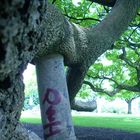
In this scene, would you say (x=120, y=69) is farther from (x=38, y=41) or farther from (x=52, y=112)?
(x=38, y=41)

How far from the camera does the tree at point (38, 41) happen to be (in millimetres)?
1389

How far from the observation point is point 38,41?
73.2 inches

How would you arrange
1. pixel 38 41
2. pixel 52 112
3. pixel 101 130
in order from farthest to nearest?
pixel 101 130 < pixel 52 112 < pixel 38 41

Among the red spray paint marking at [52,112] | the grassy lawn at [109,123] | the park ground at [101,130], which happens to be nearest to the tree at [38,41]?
the red spray paint marking at [52,112]

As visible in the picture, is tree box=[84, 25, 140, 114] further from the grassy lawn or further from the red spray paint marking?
the red spray paint marking

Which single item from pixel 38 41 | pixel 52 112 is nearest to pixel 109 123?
pixel 52 112

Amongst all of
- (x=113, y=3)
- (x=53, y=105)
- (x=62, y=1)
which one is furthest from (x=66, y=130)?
(x=62, y=1)

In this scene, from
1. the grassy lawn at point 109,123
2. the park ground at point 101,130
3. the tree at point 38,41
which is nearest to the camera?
the tree at point 38,41

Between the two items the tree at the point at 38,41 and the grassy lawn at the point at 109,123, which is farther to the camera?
the grassy lawn at the point at 109,123

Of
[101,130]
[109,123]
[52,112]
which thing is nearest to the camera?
[52,112]

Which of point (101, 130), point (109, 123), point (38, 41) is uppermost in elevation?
point (38, 41)

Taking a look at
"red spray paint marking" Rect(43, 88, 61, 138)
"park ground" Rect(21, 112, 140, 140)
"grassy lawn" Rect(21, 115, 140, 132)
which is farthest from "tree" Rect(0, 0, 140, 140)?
"grassy lawn" Rect(21, 115, 140, 132)

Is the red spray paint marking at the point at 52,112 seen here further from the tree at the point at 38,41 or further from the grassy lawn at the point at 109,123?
the grassy lawn at the point at 109,123

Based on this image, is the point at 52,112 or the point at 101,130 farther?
the point at 101,130
